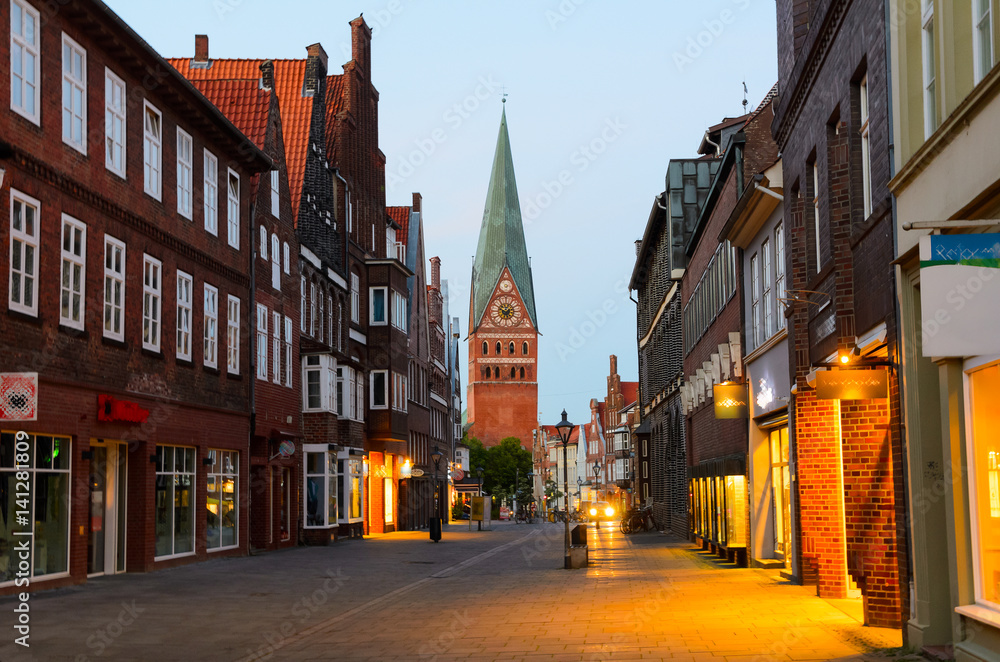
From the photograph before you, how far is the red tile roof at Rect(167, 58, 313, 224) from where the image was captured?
37875 mm

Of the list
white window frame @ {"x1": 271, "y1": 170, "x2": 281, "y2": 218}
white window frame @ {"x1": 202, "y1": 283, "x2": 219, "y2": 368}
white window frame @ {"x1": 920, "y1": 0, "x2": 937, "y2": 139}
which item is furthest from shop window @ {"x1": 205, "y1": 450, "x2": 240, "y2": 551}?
white window frame @ {"x1": 920, "y1": 0, "x2": 937, "y2": 139}

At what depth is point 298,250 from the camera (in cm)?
3453

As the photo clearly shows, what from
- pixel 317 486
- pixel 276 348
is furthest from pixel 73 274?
pixel 317 486

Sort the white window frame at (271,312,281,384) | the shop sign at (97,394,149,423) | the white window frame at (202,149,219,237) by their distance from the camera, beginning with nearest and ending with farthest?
the shop sign at (97,394,149,423) < the white window frame at (202,149,219,237) < the white window frame at (271,312,281,384)

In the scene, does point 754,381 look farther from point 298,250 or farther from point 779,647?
point 298,250

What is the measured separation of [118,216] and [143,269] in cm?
158

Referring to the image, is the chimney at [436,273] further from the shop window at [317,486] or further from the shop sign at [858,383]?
the shop sign at [858,383]

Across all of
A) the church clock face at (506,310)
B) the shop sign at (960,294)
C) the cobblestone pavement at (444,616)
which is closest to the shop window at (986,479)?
the shop sign at (960,294)

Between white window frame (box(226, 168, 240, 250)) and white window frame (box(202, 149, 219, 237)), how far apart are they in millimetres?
742

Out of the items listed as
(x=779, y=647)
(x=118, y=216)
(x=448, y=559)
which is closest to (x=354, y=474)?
(x=448, y=559)

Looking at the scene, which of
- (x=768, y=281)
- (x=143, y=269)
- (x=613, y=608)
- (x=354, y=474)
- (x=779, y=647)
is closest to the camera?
(x=779, y=647)

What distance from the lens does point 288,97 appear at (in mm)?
39406

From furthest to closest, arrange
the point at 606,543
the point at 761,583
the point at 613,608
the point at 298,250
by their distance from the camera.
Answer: the point at 606,543, the point at 298,250, the point at 761,583, the point at 613,608

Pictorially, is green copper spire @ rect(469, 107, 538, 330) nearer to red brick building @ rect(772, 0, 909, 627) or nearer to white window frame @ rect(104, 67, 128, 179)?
white window frame @ rect(104, 67, 128, 179)
